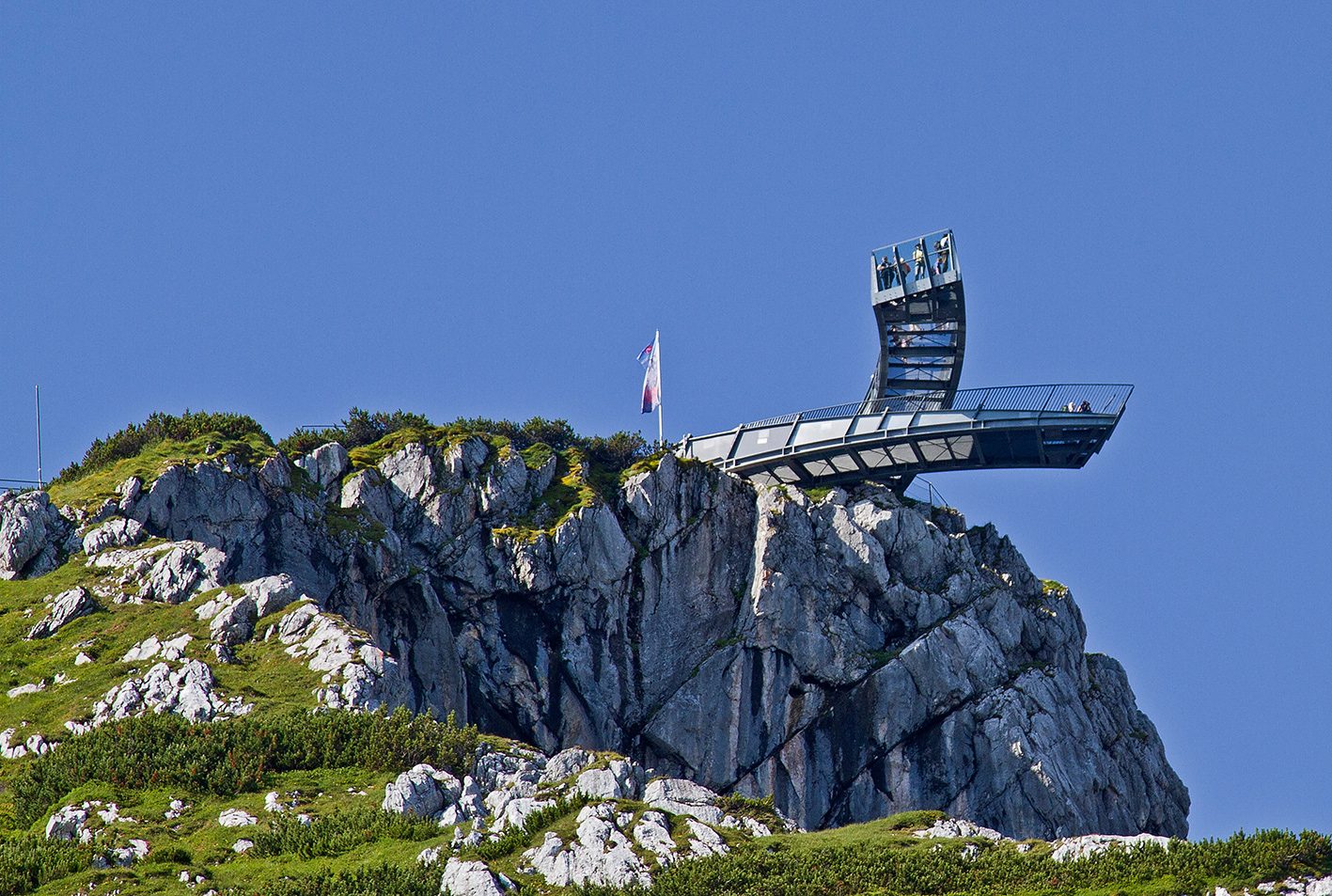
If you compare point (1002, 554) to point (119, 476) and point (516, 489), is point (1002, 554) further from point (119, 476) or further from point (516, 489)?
point (119, 476)

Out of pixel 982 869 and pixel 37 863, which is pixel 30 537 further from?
pixel 982 869

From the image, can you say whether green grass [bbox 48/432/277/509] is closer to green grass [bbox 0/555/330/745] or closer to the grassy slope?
green grass [bbox 0/555/330/745]

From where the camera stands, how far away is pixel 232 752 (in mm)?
71312

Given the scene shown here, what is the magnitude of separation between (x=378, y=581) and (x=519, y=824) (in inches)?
1225

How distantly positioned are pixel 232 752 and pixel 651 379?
42230mm

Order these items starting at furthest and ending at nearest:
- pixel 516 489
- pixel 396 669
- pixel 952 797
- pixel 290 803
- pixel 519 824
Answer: pixel 516 489 < pixel 952 797 < pixel 396 669 < pixel 290 803 < pixel 519 824

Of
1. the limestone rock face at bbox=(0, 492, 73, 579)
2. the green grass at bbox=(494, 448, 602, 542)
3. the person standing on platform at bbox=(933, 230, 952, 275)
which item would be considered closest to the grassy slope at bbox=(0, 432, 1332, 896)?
the limestone rock face at bbox=(0, 492, 73, 579)

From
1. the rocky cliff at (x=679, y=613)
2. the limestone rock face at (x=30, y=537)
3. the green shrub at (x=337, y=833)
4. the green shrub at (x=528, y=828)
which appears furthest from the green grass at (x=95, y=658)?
the green shrub at (x=528, y=828)

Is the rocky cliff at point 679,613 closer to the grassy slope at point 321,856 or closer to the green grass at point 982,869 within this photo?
the grassy slope at point 321,856

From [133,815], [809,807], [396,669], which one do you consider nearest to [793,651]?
[809,807]

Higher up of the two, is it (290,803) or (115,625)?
(115,625)

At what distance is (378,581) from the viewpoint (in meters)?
93.6

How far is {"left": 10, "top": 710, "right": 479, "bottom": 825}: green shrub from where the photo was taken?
7025 centimetres

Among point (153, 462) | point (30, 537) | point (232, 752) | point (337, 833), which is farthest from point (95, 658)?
point (337, 833)
